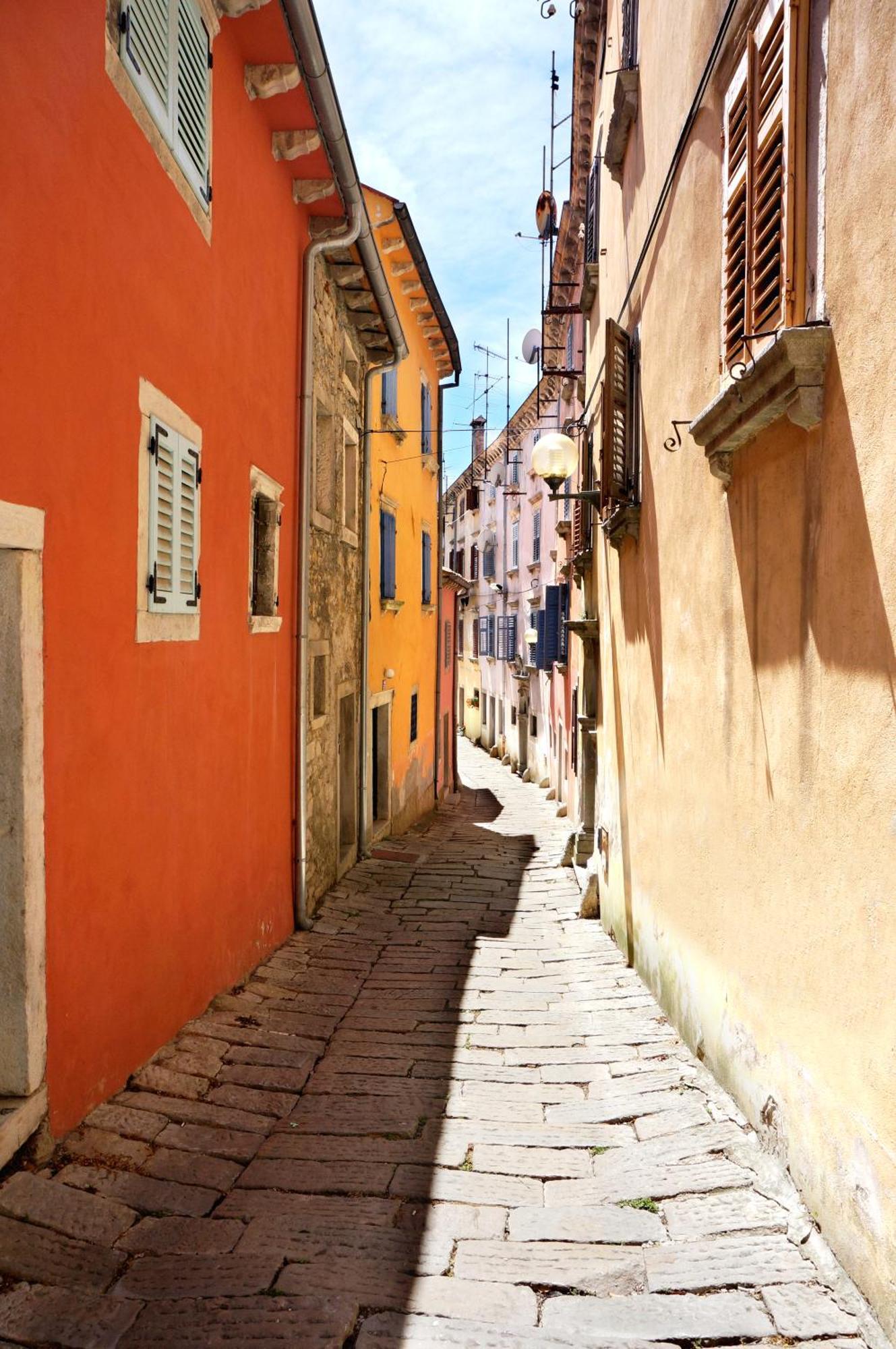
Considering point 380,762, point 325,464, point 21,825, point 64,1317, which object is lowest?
point 64,1317

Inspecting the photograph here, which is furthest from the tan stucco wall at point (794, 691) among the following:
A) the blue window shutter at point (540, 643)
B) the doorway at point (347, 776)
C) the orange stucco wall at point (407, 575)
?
the blue window shutter at point (540, 643)

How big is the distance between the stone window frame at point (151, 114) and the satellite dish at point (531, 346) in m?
18.3

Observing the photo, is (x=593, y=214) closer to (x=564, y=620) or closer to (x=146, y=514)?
(x=564, y=620)

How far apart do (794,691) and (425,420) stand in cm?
1473

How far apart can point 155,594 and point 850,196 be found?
3354mm

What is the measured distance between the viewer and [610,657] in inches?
364

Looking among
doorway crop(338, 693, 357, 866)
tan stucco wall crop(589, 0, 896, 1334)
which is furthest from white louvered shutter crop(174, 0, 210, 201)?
doorway crop(338, 693, 357, 866)

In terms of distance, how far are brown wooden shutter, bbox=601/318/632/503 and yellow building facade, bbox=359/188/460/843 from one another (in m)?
4.19

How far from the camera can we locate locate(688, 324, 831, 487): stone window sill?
3072 millimetres

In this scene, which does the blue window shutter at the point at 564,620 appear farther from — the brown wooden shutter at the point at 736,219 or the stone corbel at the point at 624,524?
the brown wooden shutter at the point at 736,219

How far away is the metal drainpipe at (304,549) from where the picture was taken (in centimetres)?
783

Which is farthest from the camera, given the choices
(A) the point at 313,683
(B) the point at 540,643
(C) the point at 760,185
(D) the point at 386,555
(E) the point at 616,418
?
(B) the point at 540,643

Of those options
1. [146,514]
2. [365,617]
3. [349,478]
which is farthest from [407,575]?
[146,514]

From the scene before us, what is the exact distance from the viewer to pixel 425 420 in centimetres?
1728
